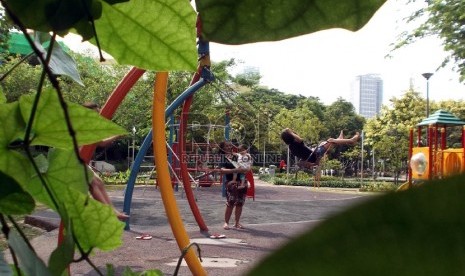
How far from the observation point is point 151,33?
24cm

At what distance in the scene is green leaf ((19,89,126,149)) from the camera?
0.81 ft

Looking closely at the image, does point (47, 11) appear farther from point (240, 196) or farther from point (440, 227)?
point (240, 196)

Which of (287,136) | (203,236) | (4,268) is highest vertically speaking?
(287,136)

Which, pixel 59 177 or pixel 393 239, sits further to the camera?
pixel 59 177

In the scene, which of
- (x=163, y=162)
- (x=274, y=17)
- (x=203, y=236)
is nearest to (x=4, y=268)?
(x=274, y=17)

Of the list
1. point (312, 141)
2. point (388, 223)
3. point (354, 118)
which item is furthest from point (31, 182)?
point (354, 118)

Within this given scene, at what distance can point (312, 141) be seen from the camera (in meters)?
18.3

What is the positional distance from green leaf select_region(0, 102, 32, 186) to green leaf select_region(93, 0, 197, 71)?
5 centimetres

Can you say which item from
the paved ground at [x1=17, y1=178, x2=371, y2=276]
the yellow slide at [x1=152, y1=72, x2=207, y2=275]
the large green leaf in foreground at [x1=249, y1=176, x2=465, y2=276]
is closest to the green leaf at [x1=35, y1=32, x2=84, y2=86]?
the large green leaf in foreground at [x1=249, y1=176, x2=465, y2=276]

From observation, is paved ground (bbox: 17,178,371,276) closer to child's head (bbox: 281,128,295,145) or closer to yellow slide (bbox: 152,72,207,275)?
yellow slide (bbox: 152,72,207,275)

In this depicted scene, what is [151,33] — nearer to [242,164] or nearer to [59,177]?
[59,177]

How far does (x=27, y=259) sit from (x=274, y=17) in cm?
10

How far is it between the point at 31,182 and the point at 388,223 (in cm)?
24

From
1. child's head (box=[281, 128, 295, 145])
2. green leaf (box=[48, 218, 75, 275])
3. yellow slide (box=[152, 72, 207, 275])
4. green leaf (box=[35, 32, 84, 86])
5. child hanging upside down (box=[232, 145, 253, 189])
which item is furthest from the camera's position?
child's head (box=[281, 128, 295, 145])
